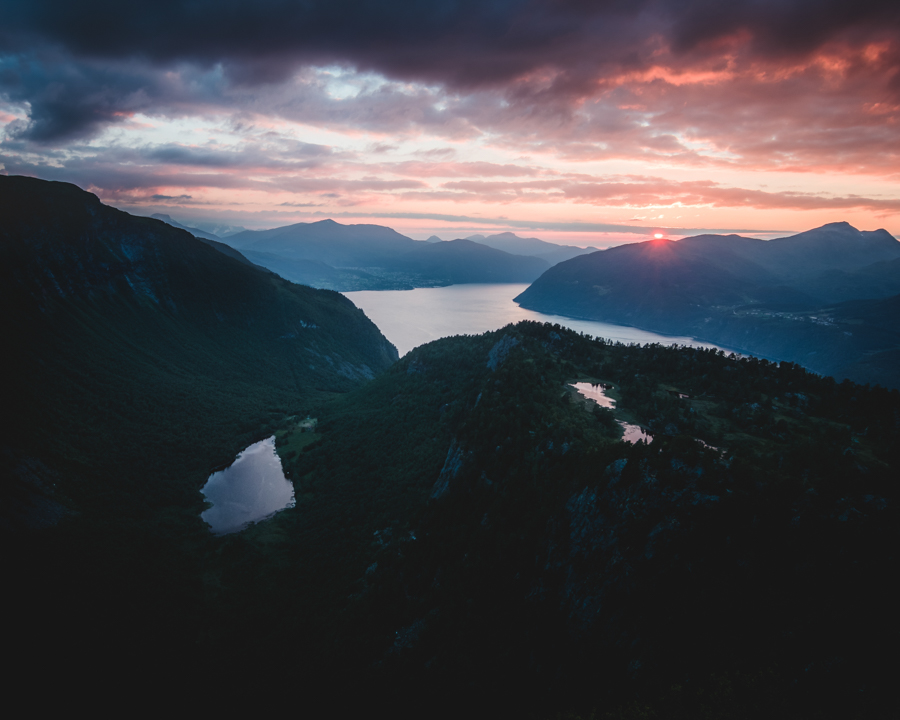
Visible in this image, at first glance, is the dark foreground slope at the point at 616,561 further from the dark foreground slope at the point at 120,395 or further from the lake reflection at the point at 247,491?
the dark foreground slope at the point at 120,395

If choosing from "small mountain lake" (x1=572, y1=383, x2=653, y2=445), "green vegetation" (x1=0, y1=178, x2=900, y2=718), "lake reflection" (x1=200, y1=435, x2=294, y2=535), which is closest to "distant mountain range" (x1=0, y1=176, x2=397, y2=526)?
"green vegetation" (x1=0, y1=178, x2=900, y2=718)

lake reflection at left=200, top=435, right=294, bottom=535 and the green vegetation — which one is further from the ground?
the green vegetation

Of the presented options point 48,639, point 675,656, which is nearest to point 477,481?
point 675,656

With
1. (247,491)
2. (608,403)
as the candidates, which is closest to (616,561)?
(608,403)

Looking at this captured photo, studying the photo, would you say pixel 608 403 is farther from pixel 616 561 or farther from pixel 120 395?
pixel 120 395

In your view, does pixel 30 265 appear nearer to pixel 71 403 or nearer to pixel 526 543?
pixel 71 403

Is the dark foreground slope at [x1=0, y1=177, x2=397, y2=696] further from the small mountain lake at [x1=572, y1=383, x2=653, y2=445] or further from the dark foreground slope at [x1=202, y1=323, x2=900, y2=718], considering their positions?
the small mountain lake at [x1=572, y1=383, x2=653, y2=445]

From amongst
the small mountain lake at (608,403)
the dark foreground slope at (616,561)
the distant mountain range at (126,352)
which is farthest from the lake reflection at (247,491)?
the small mountain lake at (608,403)

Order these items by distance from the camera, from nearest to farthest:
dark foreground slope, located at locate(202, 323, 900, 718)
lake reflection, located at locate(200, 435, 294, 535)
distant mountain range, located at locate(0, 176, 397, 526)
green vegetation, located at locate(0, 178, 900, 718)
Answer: dark foreground slope, located at locate(202, 323, 900, 718) < green vegetation, located at locate(0, 178, 900, 718) < lake reflection, located at locate(200, 435, 294, 535) < distant mountain range, located at locate(0, 176, 397, 526)
